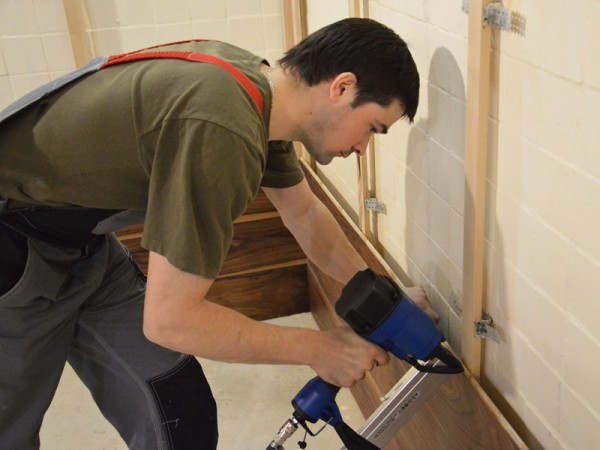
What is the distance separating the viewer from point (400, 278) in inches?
80.0

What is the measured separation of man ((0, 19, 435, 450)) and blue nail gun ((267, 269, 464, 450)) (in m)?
0.05

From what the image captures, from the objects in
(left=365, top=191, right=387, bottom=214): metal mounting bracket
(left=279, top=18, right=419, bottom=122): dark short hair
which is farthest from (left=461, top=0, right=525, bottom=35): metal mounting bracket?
(left=365, top=191, right=387, bottom=214): metal mounting bracket

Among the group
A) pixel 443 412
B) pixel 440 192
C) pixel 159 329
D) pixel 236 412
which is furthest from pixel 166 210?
pixel 236 412

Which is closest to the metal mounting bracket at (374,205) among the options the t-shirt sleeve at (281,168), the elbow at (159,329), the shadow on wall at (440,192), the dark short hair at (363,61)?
the shadow on wall at (440,192)

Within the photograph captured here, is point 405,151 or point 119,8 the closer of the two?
point 405,151

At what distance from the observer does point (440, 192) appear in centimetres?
162

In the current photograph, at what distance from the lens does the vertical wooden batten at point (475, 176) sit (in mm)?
1254

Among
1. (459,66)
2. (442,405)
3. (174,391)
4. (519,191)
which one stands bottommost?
(442,405)

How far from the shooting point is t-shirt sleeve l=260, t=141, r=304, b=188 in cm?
157

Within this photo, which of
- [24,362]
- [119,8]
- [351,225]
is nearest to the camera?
[24,362]

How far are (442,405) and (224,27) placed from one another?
1691 millimetres

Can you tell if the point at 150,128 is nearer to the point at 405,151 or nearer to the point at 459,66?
the point at 459,66

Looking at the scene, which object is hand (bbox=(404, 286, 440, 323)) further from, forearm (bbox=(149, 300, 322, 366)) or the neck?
the neck

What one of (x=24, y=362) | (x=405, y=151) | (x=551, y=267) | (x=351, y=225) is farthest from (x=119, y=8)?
(x=551, y=267)
